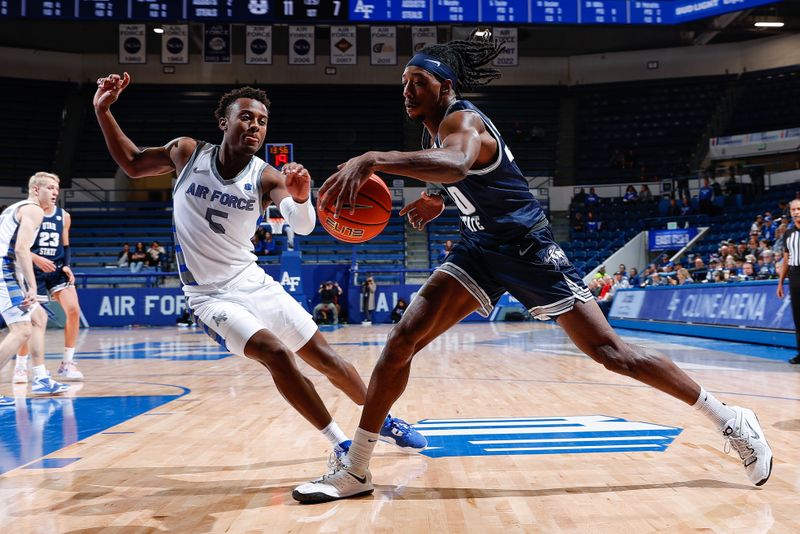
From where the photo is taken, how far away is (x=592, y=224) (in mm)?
22672

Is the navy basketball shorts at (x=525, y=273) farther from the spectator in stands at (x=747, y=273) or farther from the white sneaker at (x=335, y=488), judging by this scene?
the spectator in stands at (x=747, y=273)

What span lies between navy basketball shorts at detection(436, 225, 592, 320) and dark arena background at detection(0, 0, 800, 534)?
0.09m

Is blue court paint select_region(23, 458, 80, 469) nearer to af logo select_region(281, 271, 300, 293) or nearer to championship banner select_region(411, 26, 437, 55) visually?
af logo select_region(281, 271, 300, 293)

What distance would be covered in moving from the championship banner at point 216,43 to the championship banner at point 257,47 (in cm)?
67

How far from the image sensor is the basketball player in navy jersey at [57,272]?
662 cm

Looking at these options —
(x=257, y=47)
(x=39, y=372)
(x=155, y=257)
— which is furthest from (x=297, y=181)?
(x=257, y=47)

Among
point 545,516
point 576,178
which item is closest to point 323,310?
point 576,178

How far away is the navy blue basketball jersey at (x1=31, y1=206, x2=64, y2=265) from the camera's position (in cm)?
662

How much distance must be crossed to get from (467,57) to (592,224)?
2005cm

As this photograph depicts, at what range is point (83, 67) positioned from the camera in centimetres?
2634

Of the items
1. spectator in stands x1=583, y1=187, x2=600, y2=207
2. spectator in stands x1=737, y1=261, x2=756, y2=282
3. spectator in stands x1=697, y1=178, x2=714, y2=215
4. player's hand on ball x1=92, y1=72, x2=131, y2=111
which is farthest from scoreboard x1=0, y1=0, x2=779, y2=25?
player's hand on ball x1=92, y1=72, x2=131, y2=111

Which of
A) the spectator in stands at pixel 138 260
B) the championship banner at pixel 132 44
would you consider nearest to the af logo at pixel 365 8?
the championship banner at pixel 132 44

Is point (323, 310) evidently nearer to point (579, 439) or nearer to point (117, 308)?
point (117, 308)

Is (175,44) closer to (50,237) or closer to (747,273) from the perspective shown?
(50,237)
